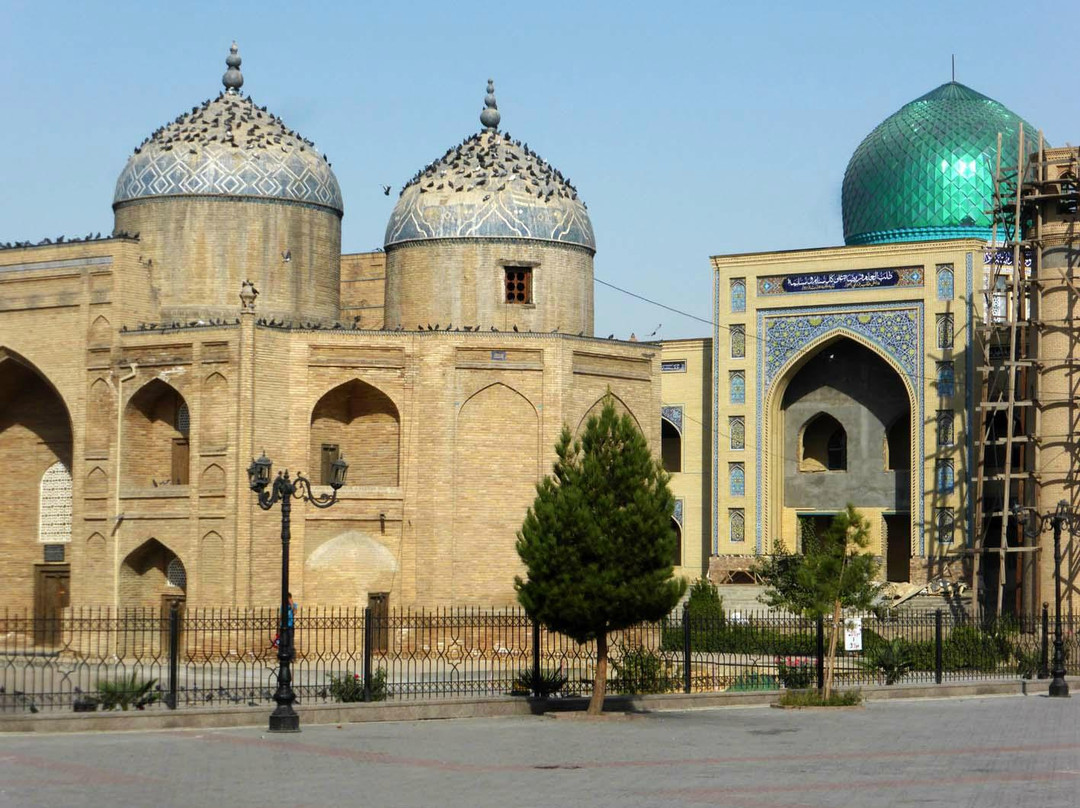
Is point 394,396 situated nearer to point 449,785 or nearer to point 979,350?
point 979,350

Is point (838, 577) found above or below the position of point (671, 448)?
below

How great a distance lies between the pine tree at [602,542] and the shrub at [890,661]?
5619mm

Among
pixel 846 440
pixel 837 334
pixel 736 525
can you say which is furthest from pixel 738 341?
pixel 736 525

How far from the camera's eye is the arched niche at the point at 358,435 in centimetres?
3238

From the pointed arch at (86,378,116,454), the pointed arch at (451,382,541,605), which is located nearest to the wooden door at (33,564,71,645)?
the pointed arch at (86,378,116,454)

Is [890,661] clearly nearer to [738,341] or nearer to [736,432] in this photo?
[736,432]

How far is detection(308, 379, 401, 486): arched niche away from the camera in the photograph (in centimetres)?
3238

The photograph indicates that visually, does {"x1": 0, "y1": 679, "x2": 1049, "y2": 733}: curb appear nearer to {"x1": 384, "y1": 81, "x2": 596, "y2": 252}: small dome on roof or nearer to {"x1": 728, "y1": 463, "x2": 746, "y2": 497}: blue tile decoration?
{"x1": 384, "y1": 81, "x2": 596, "y2": 252}: small dome on roof

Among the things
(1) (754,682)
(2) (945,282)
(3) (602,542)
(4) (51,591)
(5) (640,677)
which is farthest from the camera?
(2) (945,282)

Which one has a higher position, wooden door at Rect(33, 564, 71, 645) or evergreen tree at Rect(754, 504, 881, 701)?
evergreen tree at Rect(754, 504, 881, 701)

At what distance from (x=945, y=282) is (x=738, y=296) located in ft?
16.0

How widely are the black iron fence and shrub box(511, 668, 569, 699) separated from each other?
0.02 m

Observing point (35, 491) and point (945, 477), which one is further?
point (945, 477)

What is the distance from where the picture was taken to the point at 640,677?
2366 cm
